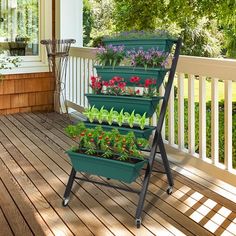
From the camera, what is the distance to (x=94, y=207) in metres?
2.85

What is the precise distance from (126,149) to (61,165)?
1.20 meters

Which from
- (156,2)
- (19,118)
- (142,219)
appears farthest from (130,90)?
(156,2)

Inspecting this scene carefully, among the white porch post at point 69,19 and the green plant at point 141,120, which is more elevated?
the white porch post at point 69,19

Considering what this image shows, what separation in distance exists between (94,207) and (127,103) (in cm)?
73

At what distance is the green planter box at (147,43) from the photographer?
295 cm

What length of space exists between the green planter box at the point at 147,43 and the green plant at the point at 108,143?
2.13ft

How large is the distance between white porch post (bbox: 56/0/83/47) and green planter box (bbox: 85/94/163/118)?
3.37m

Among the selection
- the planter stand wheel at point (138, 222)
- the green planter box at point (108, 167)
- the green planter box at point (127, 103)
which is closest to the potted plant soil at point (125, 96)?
the green planter box at point (127, 103)

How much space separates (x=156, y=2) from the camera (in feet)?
37.5

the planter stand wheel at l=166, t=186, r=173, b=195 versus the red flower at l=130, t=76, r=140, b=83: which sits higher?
the red flower at l=130, t=76, r=140, b=83

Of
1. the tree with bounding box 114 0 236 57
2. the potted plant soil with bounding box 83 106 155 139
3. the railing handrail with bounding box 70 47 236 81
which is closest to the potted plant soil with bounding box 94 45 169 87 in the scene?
the potted plant soil with bounding box 83 106 155 139

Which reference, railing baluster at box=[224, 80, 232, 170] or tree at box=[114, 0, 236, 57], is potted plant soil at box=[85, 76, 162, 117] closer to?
railing baluster at box=[224, 80, 232, 170]

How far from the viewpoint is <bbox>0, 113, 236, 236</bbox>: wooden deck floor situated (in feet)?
8.32

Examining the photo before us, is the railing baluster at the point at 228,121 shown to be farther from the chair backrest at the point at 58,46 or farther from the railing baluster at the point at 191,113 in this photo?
the chair backrest at the point at 58,46
